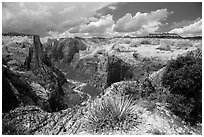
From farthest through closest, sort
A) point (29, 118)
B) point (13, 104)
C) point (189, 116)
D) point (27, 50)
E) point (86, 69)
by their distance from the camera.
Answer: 1. point (86, 69)
2. point (27, 50)
3. point (13, 104)
4. point (29, 118)
5. point (189, 116)

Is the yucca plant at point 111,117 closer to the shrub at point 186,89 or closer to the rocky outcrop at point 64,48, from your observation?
the shrub at point 186,89

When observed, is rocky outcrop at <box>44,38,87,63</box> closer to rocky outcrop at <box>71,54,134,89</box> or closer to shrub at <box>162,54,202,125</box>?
rocky outcrop at <box>71,54,134,89</box>

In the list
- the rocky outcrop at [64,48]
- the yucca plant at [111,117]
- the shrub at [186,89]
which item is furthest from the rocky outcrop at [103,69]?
the yucca plant at [111,117]

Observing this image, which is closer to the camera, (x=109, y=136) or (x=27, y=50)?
(x=109, y=136)

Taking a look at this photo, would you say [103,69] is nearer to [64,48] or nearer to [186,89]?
[64,48]

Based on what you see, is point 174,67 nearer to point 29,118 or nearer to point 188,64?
point 188,64

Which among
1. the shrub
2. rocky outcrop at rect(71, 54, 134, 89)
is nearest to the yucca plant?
the shrub

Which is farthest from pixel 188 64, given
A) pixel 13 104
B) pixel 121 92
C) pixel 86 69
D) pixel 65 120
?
pixel 86 69

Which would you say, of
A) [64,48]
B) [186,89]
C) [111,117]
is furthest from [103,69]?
[111,117]
